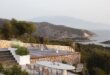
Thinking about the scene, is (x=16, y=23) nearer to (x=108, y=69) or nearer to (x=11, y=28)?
(x=11, y=28)

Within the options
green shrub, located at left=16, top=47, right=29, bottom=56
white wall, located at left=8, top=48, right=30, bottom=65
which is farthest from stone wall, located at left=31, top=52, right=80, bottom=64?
green shrub, located at left=16, top=47, right=29, bottom=56

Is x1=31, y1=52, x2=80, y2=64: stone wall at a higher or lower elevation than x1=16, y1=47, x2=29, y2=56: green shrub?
lower

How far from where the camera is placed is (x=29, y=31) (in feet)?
93.4

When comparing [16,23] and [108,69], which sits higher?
[16,23]

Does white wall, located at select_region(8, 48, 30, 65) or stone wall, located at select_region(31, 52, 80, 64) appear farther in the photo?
stone wall, located at select_region(31, 52, 80, 64)

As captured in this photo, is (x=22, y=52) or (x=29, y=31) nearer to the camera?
(x=22, y=52)

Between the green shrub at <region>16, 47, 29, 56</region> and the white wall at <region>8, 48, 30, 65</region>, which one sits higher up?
the green shrub at <region>16, 47, 29, 56</region>

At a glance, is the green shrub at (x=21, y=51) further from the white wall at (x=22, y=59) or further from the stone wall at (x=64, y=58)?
the stone wall at (x=64, y=58)

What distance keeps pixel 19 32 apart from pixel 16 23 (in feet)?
3.94

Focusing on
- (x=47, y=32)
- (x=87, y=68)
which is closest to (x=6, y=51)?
(x=87, y=68)

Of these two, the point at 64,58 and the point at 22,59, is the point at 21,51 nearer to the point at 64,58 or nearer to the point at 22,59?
the point at 22,59

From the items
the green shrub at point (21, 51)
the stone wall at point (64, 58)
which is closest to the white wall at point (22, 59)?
the green shrub at point (21, 51)

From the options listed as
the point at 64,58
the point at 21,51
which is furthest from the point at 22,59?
the point at 64,58

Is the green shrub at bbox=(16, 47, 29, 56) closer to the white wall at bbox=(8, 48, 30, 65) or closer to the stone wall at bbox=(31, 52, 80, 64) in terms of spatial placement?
the white wall at bbox=(8, 48, 30, 65)
